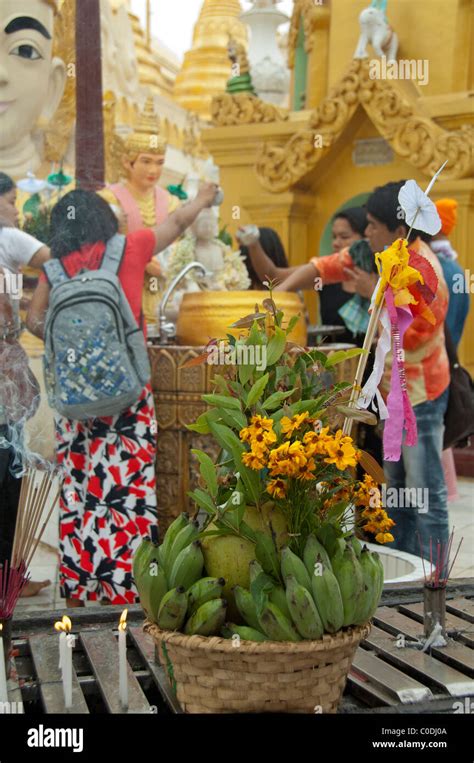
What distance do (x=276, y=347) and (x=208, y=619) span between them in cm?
47

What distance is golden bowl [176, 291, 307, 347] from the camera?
12.9 feet

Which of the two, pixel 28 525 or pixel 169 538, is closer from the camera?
pixel 169 538

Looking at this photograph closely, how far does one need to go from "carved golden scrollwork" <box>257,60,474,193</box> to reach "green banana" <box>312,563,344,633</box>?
6.21 metres

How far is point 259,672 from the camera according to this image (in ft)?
5.16

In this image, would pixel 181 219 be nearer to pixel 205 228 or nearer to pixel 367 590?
pixel 205 228

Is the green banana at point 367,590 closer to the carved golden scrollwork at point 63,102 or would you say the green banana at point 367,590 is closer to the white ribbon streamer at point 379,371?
the white ribbon streamer at point 379,371

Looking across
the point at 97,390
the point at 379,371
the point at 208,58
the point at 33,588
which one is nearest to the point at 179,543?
the point at 379,371

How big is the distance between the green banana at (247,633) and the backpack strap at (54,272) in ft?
6.60

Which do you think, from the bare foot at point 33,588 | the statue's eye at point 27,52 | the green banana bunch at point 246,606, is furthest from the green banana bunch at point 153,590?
the statue's eye at point 27,52

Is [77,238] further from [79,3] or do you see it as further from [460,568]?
[460,568]

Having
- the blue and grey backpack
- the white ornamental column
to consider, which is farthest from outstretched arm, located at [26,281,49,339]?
the white ornamental column

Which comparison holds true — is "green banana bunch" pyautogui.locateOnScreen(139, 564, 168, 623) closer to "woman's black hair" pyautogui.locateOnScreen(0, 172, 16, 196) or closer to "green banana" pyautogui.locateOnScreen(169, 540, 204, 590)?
"green banana" pyautogui.locateOnScreen(169, 540, 204, 590)

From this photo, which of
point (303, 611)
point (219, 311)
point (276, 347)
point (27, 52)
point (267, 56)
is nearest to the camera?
point (303, 611)

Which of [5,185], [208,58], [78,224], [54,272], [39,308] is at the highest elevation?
[208,58]
